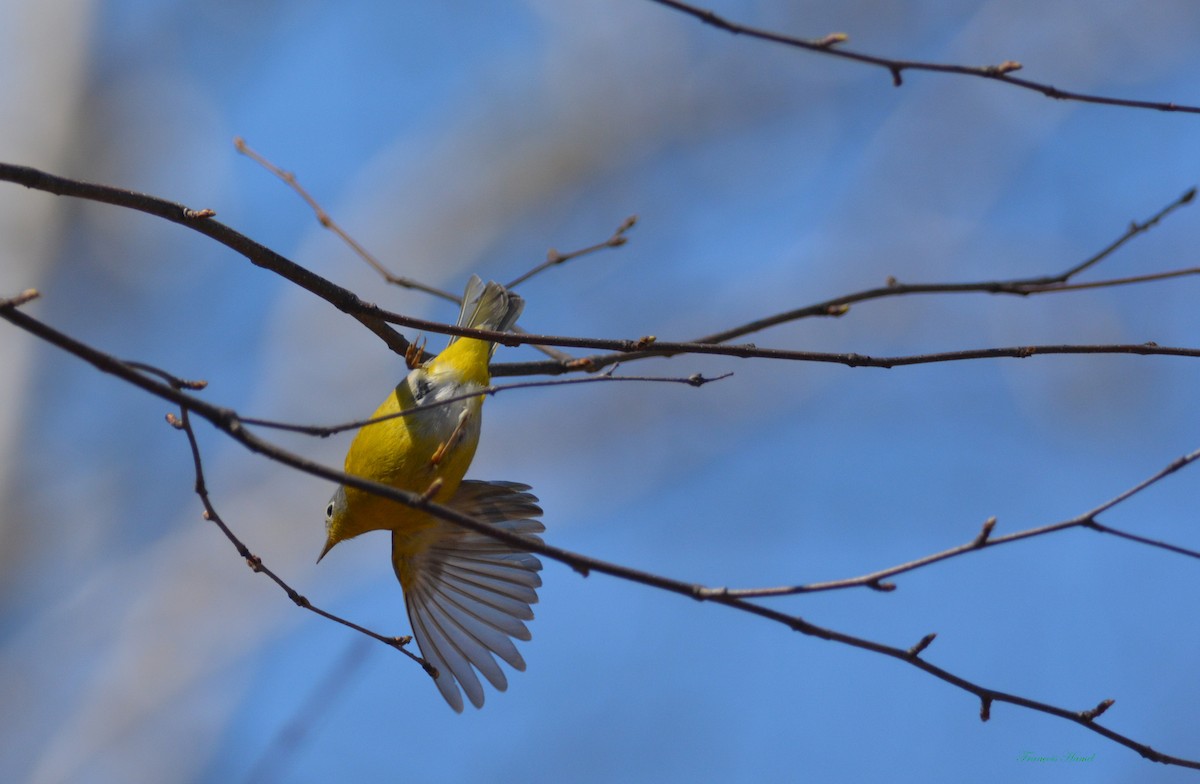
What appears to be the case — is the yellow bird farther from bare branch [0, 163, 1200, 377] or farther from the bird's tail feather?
bare branch [0, 163, 1200, 377]

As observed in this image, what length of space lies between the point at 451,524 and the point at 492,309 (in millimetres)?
713

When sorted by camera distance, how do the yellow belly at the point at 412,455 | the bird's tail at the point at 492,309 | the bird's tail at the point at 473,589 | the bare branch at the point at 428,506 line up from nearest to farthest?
the bare branch at the point at 428,506
the yellow belly at the point at 412,455
the bird's tail at the point at 473,589
the bird's tail at the point at 492,309

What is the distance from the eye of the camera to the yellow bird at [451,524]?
2.76m

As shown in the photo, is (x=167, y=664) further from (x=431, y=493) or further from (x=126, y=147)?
(x=431, y=493)

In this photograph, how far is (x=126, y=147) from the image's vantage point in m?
6.03

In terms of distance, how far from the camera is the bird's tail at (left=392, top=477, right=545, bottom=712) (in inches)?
117

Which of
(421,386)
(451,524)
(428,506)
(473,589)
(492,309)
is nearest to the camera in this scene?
(428,506)

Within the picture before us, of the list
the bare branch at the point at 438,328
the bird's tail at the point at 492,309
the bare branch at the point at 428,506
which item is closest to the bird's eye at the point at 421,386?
the bird's tail at the point at 492,309

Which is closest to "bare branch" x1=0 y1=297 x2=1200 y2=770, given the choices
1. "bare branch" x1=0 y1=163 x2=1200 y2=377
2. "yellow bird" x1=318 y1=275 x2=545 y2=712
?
"bare branch" x1=0 y1=163 x2=1200 y2=377

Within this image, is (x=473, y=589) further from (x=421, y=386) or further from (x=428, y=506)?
(x=428, y=506)

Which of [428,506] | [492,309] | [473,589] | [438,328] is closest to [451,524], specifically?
[473,589]

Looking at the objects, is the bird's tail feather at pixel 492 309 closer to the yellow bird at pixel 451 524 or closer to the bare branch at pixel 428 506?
the yellow bird at pixel 451 524

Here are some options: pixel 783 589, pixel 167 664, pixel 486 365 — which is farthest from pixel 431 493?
pixel 167 664

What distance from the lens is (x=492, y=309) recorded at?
3162mm
